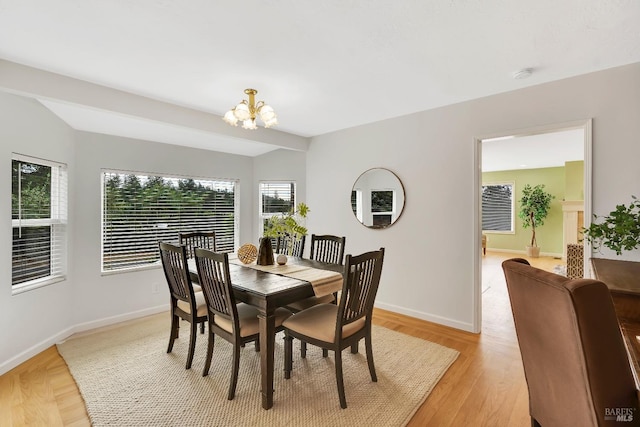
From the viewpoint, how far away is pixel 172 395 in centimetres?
213

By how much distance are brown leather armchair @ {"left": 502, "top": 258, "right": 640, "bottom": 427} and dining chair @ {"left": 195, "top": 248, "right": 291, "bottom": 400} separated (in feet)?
5.50

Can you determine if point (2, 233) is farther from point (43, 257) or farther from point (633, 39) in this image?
point (633, 39)

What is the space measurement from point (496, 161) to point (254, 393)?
702 cm

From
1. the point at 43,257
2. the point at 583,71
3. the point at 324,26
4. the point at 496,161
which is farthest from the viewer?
the point at 496,161

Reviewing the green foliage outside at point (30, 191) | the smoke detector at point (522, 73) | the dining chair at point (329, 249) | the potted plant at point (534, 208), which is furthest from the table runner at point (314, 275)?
the potted plant at point (534, 208)

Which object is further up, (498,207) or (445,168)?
(445,168)

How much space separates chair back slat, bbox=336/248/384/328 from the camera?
6.41ft

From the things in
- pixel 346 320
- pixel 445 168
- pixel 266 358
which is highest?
pixel 445 168

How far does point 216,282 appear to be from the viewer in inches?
84.0

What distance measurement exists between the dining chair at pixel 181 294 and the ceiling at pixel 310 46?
56.2 inches

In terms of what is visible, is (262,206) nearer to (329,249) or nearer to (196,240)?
(196,240)

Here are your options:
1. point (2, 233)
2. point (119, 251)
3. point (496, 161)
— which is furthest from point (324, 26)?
point (496, 161)

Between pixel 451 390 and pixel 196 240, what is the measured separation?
285 centimetres

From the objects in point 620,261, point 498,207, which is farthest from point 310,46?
point 498,207
